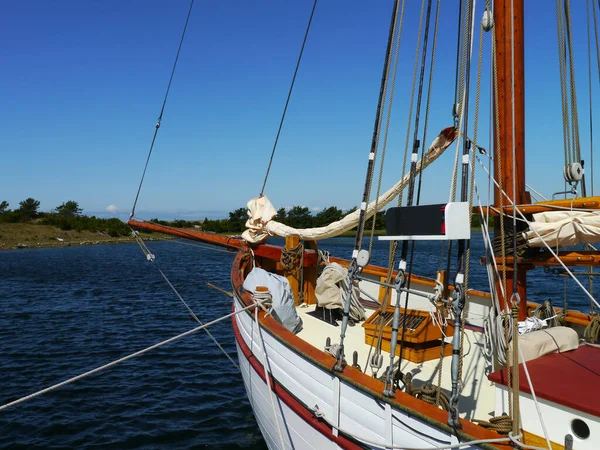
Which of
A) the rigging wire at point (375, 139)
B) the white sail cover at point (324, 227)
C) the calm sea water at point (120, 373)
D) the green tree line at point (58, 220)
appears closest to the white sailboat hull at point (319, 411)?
the rigging wire at point (375, 139)

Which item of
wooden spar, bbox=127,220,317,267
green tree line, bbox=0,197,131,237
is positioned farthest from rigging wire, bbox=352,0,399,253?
green tree line, bbox=0,197,131,237

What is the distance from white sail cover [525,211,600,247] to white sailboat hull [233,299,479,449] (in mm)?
2627

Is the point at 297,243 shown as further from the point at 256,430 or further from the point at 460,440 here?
the point at 460,440

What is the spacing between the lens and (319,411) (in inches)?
203

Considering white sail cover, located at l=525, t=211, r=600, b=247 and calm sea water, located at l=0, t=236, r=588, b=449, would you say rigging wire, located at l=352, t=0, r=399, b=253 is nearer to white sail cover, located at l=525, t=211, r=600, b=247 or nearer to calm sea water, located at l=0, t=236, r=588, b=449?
white sail cover, located at l=525, t=211, r=600, b=247

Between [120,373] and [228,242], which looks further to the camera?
[228,242]

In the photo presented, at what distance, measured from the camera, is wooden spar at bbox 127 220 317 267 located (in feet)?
31.9

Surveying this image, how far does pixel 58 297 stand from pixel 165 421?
52.1 feet

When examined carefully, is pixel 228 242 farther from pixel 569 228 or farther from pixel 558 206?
pixel 569 228

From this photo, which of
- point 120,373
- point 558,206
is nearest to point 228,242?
point 120,373

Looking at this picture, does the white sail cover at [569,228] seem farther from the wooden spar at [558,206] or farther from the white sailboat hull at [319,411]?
the white sailboat hull at [319,411]

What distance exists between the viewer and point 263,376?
673cm

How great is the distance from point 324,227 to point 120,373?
6.69m

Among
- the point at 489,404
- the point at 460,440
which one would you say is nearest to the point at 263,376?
the point at 489,404
